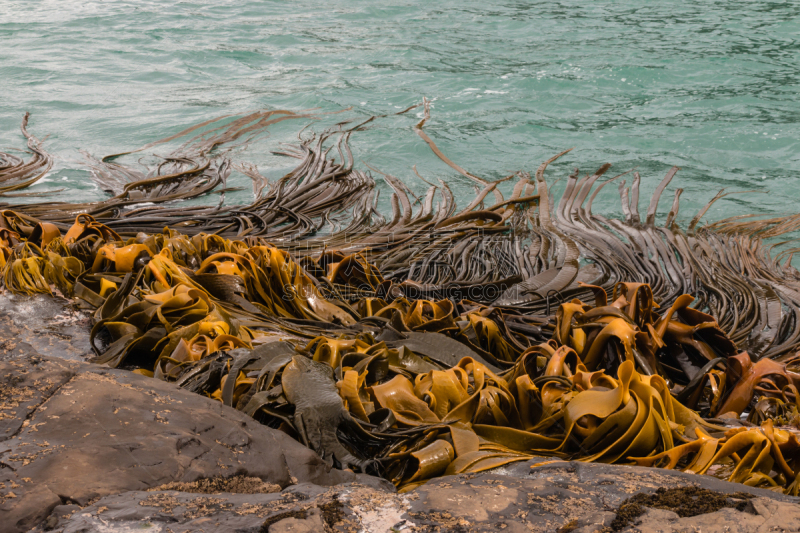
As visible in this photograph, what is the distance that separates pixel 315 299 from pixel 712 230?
113 inches

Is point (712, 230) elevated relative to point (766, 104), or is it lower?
lower

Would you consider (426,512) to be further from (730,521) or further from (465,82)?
(465,82)

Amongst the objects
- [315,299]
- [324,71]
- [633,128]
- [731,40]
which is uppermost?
[731,40]

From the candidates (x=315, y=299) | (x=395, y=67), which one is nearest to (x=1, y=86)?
(x=395, y=67)

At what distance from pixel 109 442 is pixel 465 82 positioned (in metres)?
7.27

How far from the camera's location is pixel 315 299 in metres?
2.68

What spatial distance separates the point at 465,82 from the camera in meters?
7.69

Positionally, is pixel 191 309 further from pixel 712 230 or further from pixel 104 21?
pixel 104 21

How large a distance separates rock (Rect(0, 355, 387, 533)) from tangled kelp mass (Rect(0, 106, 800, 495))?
0.65 feet

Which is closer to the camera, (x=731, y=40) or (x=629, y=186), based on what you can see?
(x=629, y=186)

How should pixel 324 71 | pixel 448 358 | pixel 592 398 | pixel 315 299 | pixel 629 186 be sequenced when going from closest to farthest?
pixel 592 398
pixel 448 358
pixel 315 299
pixel 629 186
pixel 324 71

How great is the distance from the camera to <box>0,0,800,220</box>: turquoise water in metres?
5.37

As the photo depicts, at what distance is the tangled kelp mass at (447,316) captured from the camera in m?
1.52

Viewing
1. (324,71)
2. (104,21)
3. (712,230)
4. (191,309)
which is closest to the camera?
(191,309)
